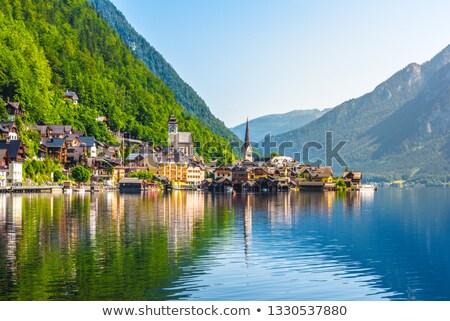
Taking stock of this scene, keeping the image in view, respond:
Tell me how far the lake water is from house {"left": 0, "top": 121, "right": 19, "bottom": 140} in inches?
2152

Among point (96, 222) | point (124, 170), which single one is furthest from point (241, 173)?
point (96, 222)

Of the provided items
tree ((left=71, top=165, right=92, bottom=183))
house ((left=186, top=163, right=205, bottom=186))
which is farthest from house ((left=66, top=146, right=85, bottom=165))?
house ((left=186, top=163, right=205, bottom=186))

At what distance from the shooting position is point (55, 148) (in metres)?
129

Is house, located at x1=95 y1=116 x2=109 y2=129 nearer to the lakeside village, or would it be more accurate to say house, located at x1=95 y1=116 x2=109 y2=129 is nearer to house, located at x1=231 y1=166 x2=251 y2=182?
the lakeside village

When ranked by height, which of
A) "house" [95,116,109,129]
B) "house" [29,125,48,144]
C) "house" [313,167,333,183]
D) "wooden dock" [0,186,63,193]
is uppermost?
"house" [95,116,109,129]

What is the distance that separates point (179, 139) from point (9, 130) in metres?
86.7

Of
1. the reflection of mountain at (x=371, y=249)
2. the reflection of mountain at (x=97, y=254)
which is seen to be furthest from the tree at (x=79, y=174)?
the reflection of mountain at (x=97, y=254)

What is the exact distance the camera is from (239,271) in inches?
1244

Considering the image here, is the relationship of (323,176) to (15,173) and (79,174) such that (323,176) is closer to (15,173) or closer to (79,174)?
(79,174)

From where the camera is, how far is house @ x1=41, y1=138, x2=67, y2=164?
416 feet

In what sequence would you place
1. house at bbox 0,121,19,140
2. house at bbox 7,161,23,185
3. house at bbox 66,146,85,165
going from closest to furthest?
house at bbox 7,161,23,185
house at bbox 0,121,19,140
house at bbox 66,146,85,165

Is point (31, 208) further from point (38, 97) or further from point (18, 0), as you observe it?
point (18, 0)

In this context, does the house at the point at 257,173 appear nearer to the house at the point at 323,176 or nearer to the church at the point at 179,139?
the house at the point at 323,176
